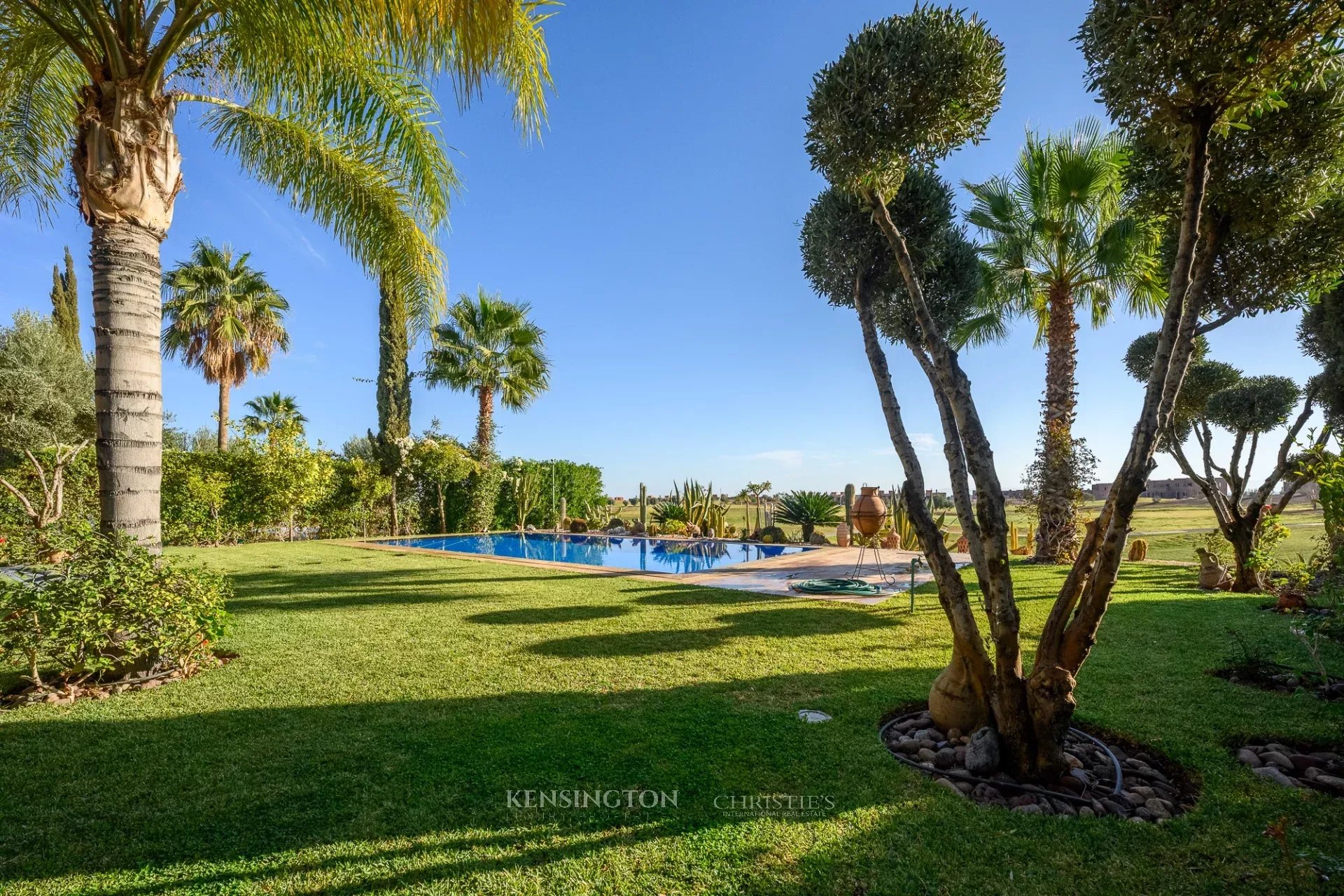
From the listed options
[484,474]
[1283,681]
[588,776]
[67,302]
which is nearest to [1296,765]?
[1283,681]

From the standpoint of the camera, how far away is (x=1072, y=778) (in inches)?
110

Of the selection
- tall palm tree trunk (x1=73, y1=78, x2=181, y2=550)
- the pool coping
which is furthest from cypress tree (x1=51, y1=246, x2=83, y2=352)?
tall palm tree trunk (x1=73, y1=78, x2=181, y2=550)

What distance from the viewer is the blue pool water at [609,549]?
13781mm

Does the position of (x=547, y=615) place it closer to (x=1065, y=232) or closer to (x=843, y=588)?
(x=843, y=588)

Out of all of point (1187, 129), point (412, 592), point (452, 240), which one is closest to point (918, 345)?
point (1187, 129)

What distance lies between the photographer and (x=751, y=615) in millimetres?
6684

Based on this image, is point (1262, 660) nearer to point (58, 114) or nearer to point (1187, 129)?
point (1187, 129)

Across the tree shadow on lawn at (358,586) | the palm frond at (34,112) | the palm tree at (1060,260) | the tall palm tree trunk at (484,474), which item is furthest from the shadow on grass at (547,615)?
the tall palm tree trunk at (484,474)

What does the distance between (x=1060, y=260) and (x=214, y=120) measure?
40.5ft

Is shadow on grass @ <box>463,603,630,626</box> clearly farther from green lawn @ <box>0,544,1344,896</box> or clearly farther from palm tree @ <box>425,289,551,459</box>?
palm tree @ <box>425,289,551,459</box>

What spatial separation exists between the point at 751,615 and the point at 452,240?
18.5ft

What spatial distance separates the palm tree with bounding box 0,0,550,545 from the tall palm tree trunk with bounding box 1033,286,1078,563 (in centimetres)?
984

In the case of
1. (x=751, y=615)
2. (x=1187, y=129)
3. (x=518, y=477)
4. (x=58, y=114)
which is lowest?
(x=751, y=615)

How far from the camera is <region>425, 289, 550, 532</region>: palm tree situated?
750 inches
